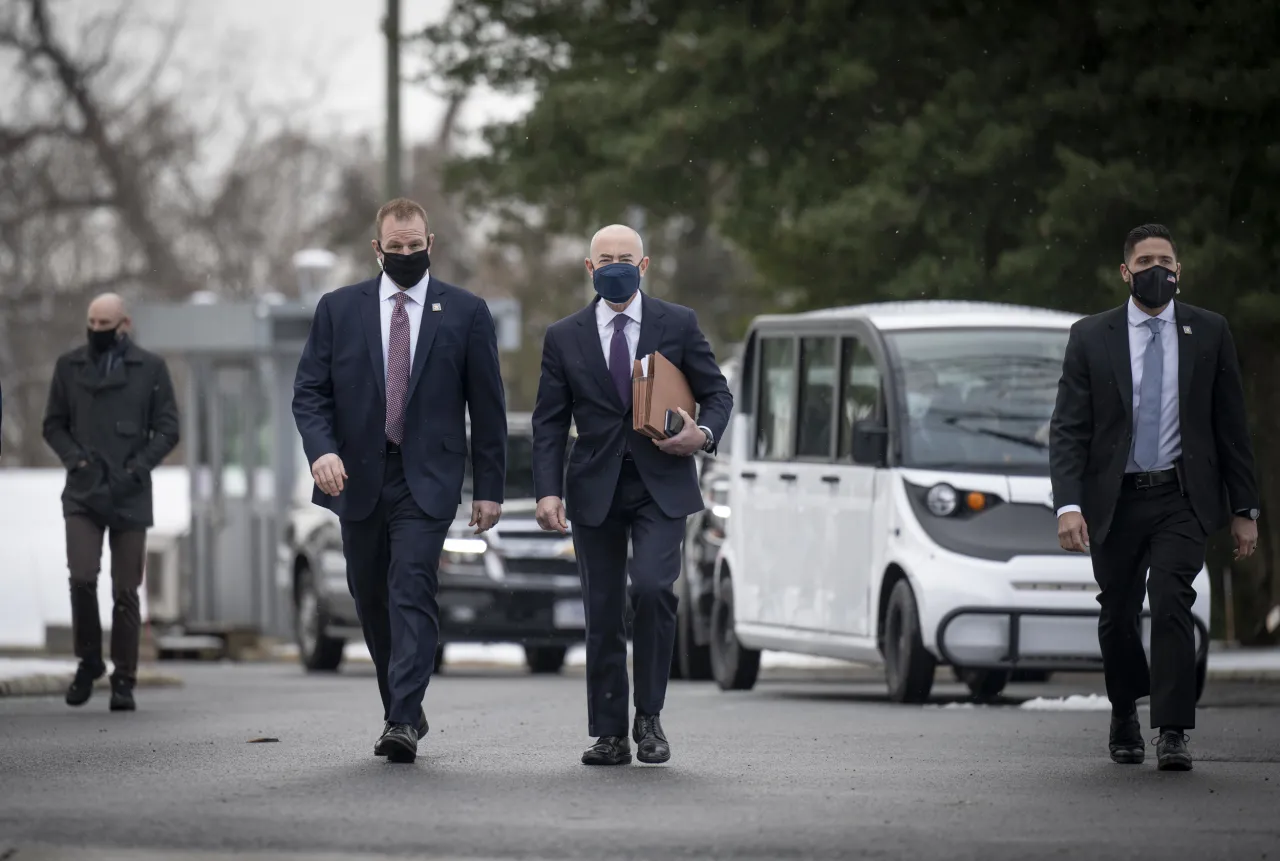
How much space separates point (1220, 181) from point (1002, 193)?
80.9 inches

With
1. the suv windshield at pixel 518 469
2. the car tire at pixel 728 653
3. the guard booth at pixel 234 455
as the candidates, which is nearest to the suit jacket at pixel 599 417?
the car tire at pixel 728 653

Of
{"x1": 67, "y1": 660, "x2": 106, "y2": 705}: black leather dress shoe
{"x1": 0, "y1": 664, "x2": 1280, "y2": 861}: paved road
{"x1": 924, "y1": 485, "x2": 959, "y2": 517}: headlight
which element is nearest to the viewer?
{"x1": 0, "y1": 664, "x2": 1280, "y2": 861}: paved road

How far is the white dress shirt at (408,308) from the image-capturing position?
36.2 feet

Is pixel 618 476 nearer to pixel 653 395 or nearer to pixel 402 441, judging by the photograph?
pixel 653 395

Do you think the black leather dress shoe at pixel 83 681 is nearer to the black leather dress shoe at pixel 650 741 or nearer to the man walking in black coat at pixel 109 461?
the man walking in black coat at pixel 109 461

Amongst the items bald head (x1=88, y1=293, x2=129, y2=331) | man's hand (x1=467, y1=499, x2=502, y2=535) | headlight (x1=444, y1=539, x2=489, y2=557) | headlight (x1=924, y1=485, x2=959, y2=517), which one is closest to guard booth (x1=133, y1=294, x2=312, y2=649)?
headlight (x1=444, y1=539, x2=489, y2=557)

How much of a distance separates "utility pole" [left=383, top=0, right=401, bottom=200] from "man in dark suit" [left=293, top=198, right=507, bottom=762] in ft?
50.1

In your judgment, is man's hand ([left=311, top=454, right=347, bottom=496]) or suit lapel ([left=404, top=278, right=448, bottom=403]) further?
suit lapel ([left=404, top=278, right=448, bottom=403])

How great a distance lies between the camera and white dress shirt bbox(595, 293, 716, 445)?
35.9 ft

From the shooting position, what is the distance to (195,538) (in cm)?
2927

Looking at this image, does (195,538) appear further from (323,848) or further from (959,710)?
(323,848)

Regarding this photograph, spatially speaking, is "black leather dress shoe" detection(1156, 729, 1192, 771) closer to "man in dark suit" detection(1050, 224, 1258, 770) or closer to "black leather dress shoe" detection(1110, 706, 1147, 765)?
"man in dark suit" detection(1050, 224, 1258, 770)

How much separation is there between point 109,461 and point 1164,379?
6390mm

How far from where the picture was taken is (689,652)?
2072 centimetres
